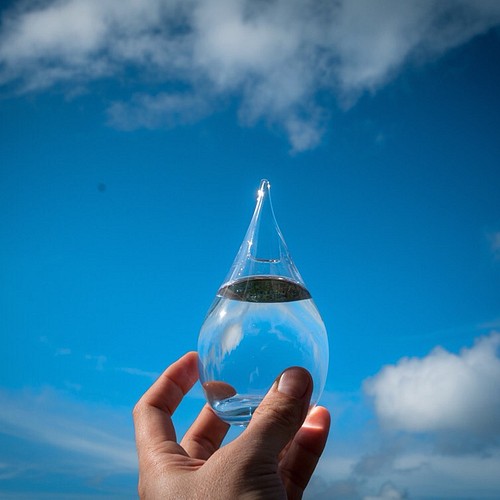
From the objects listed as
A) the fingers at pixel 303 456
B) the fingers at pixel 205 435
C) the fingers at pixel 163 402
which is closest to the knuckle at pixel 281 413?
the fingers at pixel 163 402

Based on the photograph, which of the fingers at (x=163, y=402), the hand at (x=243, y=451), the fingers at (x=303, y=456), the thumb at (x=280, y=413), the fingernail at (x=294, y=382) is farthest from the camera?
the fingers at (x=303, y=456)

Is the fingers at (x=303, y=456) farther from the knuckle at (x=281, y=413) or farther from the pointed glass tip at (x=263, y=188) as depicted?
the pointed glass tip at (x=263, y=188)

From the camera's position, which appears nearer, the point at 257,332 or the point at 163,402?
the point at 257,332

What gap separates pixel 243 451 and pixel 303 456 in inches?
55.8

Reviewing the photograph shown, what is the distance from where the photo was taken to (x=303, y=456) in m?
4.54

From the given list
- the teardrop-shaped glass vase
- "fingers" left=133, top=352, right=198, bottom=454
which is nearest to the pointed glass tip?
the teardrop-shaped glass vase

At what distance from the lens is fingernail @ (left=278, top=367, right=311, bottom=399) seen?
11.5ft

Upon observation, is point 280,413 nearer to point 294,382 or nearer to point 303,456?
point 294,382

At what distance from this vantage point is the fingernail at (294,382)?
3.51 m

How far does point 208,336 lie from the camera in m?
4.03

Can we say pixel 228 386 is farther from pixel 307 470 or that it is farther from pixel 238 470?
pixel 307 470

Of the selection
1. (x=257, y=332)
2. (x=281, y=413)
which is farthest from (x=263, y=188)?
(x=281, y=413)

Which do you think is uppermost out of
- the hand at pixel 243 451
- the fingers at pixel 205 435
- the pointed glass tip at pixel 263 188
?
the pointed glass tip at pixel 263 188

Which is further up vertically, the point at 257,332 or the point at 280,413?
the point at 257,332
